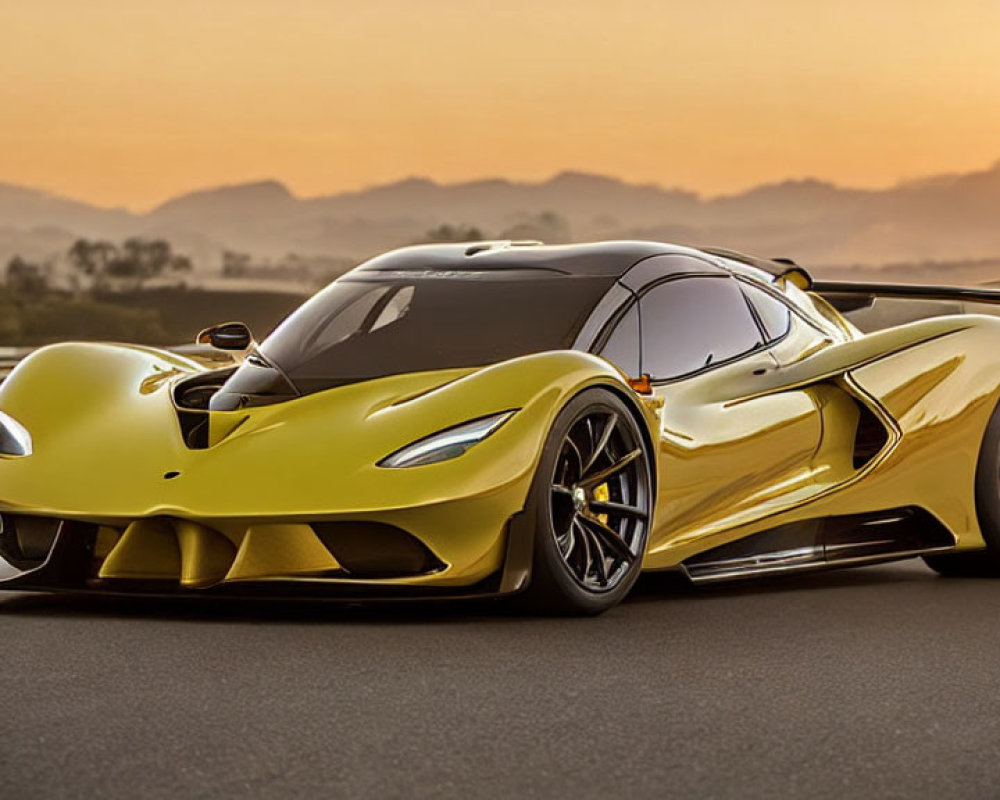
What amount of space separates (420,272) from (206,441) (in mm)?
1622

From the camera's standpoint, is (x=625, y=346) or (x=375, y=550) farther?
(x=625, y=346)

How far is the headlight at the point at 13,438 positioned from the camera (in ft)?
A: 23.1

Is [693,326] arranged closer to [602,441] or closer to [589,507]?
[602,441]

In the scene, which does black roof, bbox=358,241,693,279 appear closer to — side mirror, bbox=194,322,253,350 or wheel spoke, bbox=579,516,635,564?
side mirror, bbox=194,322,253,350

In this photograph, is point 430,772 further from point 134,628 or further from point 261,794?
point 134,628

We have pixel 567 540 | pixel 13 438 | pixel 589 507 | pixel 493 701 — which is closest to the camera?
pixel 493 701

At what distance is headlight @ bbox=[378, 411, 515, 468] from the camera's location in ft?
21.1

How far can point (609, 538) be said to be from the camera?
6.85 m

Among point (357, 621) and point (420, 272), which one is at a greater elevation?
point (420, 272)

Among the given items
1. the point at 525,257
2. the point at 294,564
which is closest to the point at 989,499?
the point at 525,257

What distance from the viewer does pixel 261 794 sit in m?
3.95

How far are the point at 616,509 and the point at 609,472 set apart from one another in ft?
0.46

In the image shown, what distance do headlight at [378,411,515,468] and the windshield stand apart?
0.70 m

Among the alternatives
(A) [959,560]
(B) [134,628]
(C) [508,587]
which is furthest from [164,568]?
Answer: (A) [959,560]
